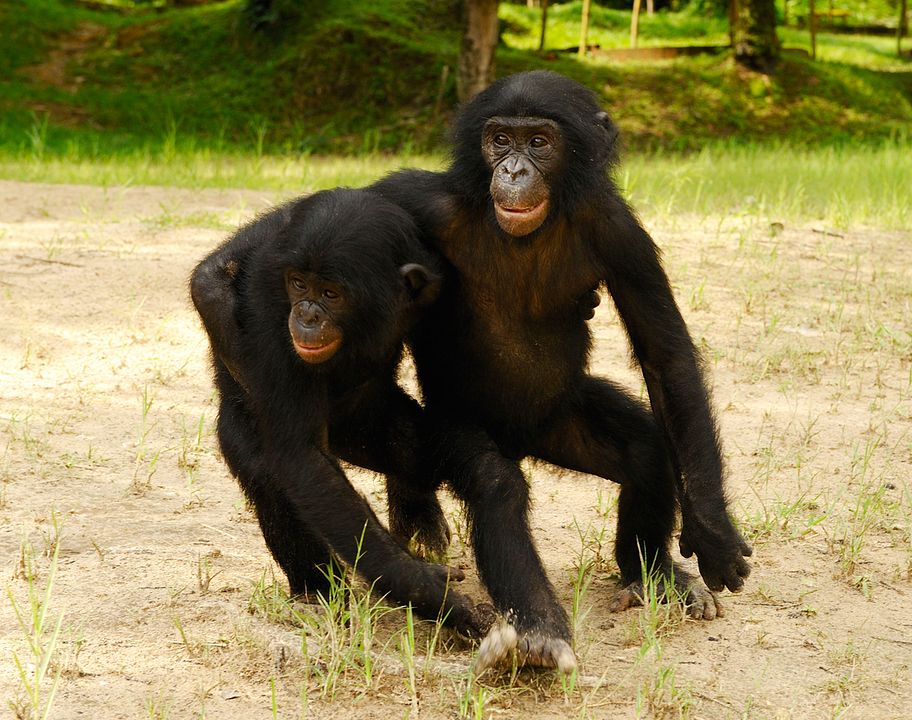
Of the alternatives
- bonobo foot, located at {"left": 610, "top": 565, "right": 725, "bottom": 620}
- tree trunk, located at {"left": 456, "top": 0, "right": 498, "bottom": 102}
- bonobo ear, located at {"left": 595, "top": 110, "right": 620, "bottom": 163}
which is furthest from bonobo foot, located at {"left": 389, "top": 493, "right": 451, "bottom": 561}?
tree trunk, located at {"left": 456, "top": 0, "right": 498, "bottom": 102}

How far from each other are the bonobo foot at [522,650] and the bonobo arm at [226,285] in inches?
55.5

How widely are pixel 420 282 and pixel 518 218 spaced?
0.43 m

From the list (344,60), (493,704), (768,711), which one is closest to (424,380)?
(493,704)

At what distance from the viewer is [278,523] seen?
13.9ft

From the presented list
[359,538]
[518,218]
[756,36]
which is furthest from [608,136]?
[756,36]

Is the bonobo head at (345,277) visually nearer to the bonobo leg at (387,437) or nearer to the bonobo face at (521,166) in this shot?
the bonobo leg at (387,437)

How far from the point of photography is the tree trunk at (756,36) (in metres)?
19.1

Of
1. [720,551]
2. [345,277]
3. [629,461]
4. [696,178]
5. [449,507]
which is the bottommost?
[449,507]

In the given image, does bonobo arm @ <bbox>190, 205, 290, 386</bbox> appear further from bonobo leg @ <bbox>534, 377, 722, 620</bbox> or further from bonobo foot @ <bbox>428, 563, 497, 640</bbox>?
bonobo leg @ <bbox>534, 377, 722, 620</bbox>

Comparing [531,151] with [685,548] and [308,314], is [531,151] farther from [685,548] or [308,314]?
[685,548]

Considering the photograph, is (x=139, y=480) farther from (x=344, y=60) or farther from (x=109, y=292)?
(x=344, y=60)

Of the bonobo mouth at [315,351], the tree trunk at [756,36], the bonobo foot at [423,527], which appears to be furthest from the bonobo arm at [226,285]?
the tree trunk at [756,36]

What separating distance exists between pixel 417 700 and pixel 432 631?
0.47 metres

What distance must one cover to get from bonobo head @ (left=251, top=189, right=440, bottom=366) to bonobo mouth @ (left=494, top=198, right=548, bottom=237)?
1.11 ft
